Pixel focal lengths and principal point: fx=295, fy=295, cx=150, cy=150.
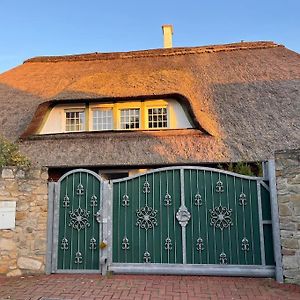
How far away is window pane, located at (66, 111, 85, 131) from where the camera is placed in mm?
9711

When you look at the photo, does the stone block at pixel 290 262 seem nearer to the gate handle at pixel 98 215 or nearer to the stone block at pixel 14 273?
the gate handle at pixel 98 215

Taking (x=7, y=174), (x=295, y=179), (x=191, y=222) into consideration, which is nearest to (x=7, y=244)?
(x=7, y=174)

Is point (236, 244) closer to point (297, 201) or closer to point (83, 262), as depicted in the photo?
point (297, 201)

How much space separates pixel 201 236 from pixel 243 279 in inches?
34.4

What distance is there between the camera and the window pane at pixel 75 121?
9711 millimetres

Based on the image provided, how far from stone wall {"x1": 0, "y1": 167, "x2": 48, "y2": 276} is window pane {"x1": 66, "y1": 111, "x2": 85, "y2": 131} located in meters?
4.62

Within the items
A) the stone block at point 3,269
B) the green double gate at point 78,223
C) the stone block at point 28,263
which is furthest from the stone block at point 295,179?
the stone block at point 3,269

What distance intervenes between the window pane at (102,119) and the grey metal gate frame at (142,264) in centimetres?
457

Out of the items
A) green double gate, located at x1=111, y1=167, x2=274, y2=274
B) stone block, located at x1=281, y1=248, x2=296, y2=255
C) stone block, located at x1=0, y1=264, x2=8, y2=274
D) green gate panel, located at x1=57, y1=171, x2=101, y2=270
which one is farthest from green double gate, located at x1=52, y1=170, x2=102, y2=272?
stone block, located at x1=281, y1=248, x2=296, y2=255

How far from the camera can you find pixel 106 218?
4.99 metres

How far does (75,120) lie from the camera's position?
9.78 meters

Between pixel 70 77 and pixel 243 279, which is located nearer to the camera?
pixel 243 279

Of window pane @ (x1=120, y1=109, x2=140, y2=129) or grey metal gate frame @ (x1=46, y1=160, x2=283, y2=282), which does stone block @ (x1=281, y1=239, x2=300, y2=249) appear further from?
window pane @ (x1=120, y1=109, x2=140, y2=129)

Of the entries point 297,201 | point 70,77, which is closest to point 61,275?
point 297,201
